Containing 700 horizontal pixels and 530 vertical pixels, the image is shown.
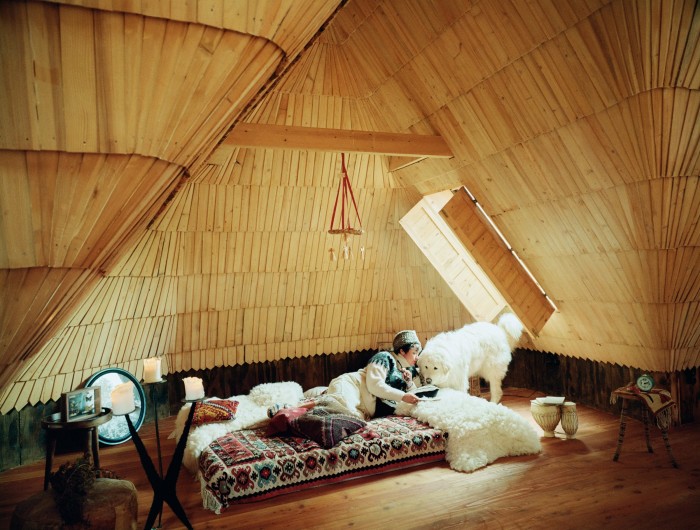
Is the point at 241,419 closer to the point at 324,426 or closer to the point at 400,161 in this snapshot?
the point at 324,426

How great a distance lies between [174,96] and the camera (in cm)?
254

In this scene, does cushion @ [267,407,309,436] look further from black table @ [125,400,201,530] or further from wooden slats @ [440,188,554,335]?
wooden slats @ [440,188,554,335]

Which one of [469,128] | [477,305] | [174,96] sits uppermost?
[469,128]

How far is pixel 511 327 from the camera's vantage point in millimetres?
7164

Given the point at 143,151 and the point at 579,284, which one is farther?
the point at 579,284

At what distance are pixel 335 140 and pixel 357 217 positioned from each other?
191 cm

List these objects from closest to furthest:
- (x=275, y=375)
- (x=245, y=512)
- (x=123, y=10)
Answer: (x=123, y=10) < (x=245, y=512) < (x=275, y=375)

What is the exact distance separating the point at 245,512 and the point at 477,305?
466cm

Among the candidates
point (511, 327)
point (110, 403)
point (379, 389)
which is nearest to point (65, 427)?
point (110, 403)

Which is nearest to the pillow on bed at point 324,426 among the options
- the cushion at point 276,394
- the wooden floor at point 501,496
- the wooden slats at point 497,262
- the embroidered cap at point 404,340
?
the wooden floor at point 501,496

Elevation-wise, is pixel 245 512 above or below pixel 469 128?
below

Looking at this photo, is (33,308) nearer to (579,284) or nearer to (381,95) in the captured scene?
(381,95)

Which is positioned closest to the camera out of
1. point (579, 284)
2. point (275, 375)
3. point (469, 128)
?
point (469, 128)

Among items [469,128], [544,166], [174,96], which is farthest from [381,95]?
[174,96]
